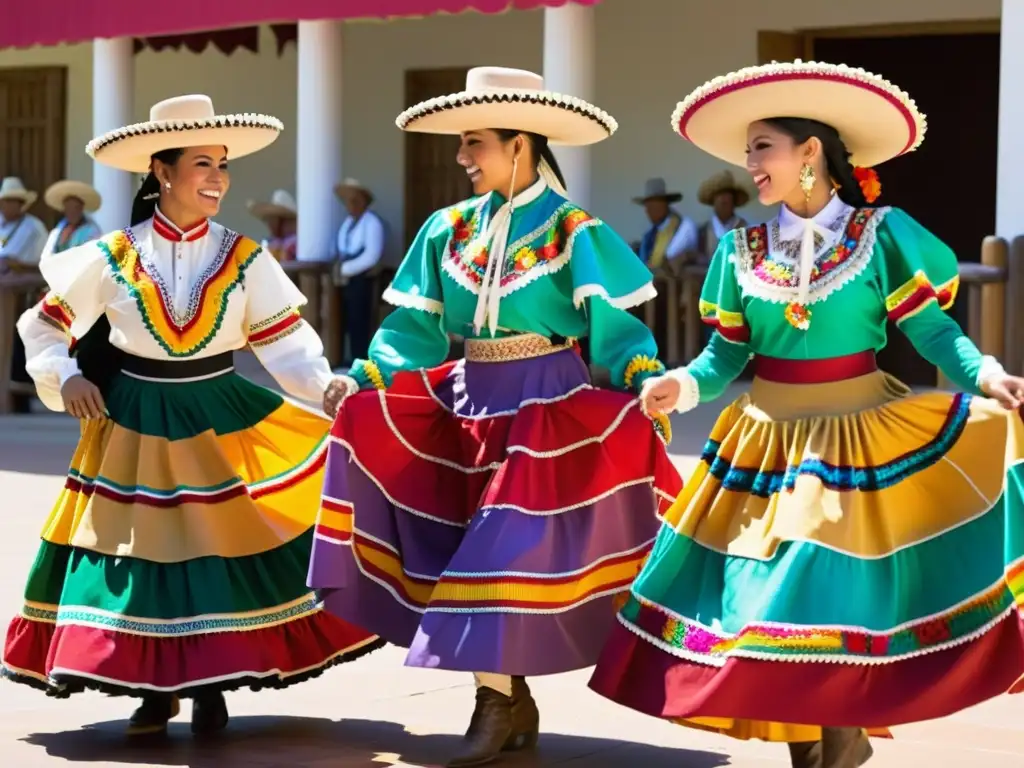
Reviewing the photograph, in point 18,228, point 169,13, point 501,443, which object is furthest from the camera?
point 18,228

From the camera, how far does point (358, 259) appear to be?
15.4 m

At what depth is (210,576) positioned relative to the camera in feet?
17.3

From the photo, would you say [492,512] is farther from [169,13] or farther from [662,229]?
[169,13]

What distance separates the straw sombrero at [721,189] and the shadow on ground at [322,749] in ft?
30.7

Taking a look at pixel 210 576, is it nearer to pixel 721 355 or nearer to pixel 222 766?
pixel 222 766

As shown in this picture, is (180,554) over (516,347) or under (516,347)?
under

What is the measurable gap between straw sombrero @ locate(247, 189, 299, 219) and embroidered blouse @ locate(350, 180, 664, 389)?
37.1 ft

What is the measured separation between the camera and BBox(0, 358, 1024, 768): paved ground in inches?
199

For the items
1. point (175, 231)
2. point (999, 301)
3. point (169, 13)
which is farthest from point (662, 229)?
point (175, 231)

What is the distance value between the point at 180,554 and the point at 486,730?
88 cm

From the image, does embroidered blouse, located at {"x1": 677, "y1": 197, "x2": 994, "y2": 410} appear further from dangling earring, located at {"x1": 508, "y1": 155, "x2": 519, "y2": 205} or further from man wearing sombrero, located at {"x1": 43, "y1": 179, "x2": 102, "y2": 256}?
man wearing sombrero, located at {"x1": 43, "y1": 179, "x2": 102, "y2": 256}

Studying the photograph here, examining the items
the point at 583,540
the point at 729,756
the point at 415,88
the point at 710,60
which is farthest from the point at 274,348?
the point at 415,88

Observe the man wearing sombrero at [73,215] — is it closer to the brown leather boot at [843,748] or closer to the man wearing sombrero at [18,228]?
the man wearing sombrero at [18,228]

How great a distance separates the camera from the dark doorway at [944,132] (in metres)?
14.8
